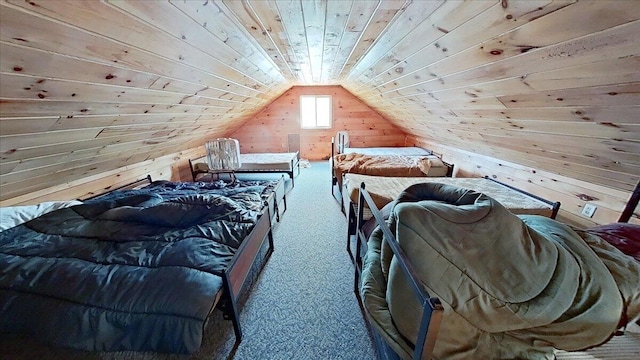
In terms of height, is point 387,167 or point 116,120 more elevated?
point 116,120

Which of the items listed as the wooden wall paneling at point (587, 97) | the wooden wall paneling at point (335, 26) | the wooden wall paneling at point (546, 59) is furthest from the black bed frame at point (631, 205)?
the wooden wall paneling at point (335, 26)

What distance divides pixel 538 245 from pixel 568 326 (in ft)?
0.80

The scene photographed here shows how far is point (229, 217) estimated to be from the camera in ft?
5.23

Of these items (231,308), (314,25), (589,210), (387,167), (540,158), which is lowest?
(231,308)

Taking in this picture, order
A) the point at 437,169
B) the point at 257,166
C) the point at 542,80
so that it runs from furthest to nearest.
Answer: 1. the point at 257,166
2. the point at 437,169
3. the point at 542,80

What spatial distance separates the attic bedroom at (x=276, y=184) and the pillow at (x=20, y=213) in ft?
0.10

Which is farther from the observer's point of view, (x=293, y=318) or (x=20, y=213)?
(x=20, y=213)

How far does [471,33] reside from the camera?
1.19 metres

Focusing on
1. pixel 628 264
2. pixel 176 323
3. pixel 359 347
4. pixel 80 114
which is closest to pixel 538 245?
pixel 628 264

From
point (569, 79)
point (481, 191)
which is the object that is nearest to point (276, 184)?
point (481, 191)

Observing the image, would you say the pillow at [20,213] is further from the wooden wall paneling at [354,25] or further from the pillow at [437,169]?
the pillow at [437,169]

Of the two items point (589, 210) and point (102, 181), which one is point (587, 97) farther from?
point (102, 181)

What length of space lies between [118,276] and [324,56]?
2397mm

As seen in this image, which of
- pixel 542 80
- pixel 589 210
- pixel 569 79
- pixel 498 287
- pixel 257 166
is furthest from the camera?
pixel 257 166
